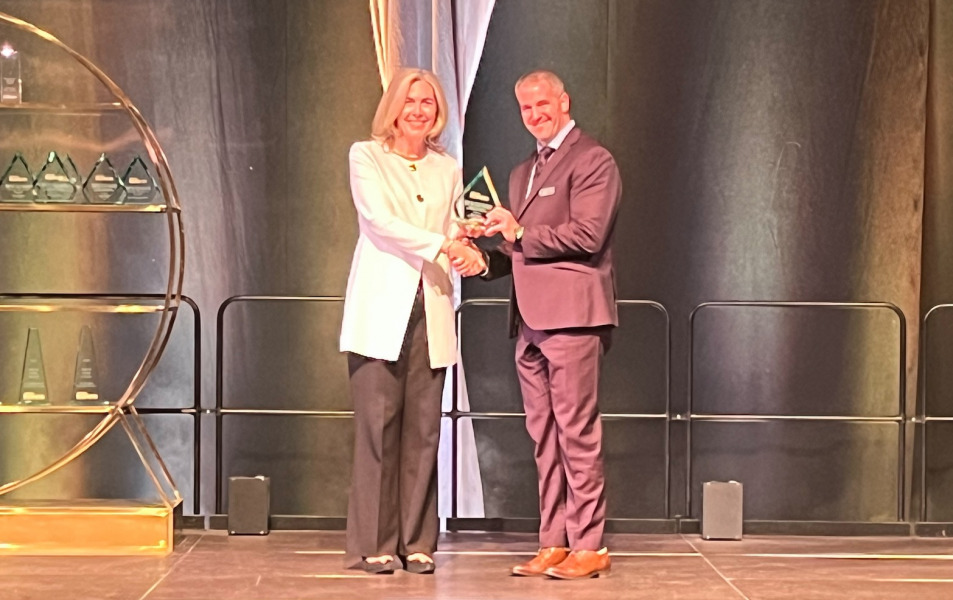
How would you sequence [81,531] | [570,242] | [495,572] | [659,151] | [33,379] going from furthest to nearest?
1. [659,151]
2. [33,379]
3. [81,531]
4. [495,572]
5. [570,242]

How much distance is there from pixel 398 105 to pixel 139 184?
1149 mm

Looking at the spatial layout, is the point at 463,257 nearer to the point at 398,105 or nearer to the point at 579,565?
the point at 398,105

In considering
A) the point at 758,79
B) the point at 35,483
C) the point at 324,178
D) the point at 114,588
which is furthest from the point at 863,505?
the point at 35,483

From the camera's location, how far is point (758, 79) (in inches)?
180

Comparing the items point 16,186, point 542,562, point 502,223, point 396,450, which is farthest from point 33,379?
point 542,562

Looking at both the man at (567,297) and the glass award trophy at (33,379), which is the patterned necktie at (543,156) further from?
the glass award trophy at (33,379)

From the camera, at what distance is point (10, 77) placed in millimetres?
4293

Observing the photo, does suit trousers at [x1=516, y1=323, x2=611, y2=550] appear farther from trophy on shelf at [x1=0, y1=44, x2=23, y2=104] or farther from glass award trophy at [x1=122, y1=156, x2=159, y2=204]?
trophy on shelf at [x1=0, y1=44, x2=23, y2=104]

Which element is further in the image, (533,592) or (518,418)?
(518,418)

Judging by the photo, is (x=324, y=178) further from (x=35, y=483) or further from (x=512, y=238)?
(x=35, y=483)

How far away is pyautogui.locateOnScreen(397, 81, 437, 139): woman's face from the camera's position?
3684 mm

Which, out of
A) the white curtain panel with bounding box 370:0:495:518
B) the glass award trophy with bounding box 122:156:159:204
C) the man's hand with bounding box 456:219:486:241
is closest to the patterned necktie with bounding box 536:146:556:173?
the man's hand with bounding box 456:219:486:241

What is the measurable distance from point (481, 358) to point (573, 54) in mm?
1241

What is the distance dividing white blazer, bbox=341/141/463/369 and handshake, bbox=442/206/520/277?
0.17 feet
